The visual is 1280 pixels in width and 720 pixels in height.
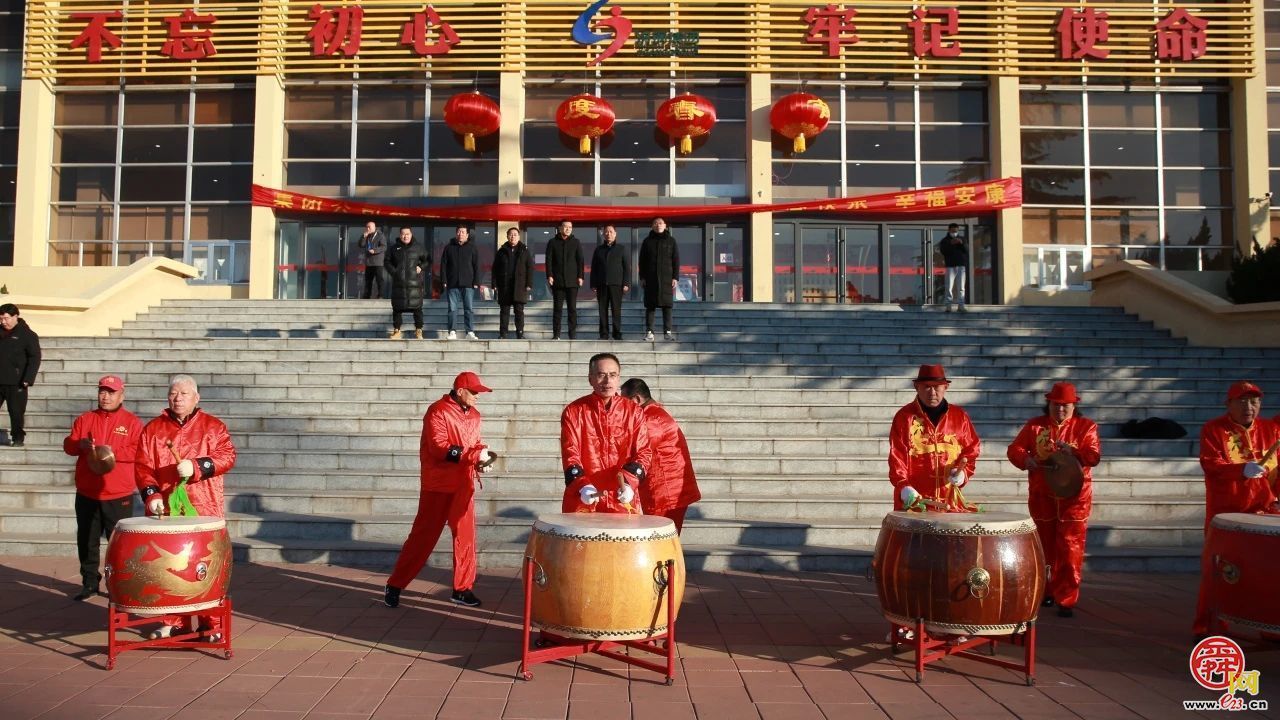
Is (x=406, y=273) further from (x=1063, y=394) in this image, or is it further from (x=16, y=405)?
(x=1063, y=394)

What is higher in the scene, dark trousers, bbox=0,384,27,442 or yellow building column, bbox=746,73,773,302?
yellow building column, bbox=746,73,773,302

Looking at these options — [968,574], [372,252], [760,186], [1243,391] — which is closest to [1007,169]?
[760,186]

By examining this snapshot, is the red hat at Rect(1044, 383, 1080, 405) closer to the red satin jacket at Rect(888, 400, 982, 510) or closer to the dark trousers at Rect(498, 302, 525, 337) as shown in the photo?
the red satin jacket at Rect(888, 400, 982, 510)

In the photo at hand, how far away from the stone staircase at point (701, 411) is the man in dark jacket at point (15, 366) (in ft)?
1.11

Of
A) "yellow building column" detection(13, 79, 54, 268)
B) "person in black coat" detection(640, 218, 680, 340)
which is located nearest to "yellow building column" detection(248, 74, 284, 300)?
"yellow building column" detection(13, 79, 54, 268)

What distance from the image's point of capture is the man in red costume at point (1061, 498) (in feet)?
20.1

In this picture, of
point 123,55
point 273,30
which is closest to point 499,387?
point 273,30

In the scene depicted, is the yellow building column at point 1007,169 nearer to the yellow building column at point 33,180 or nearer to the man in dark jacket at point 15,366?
the man in dark jacket at point 15,366

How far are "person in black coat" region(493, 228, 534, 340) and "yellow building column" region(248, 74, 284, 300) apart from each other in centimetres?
921

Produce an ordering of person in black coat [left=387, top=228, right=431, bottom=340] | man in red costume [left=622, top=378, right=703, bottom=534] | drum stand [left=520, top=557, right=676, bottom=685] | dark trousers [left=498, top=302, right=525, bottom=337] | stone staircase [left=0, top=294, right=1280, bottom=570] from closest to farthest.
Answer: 1. drum stand [left=520, top=557, right=676, bottom=685]
2. man in red costume [left=622, top=378, right=703, bottom=534]
3. stone staircase [left=0, top=294, right=1280, bottom=570]
4. person in black coat [left=387, top=228, right=431, bottom=340]
5. dark trousers [left=498, top=302, right=525, bottom=337]

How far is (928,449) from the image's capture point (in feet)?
18.6

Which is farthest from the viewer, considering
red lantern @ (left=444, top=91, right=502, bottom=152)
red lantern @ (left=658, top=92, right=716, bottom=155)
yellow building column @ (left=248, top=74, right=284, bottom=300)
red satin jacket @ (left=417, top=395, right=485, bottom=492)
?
yellow building column @ (left=248, top=74, right=284, bottom=300)

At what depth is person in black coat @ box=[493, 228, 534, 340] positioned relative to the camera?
13047mm

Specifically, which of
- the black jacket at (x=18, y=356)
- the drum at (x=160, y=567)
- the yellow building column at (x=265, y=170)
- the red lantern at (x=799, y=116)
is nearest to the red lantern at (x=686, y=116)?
the red lantern at (x=799, y=116)
